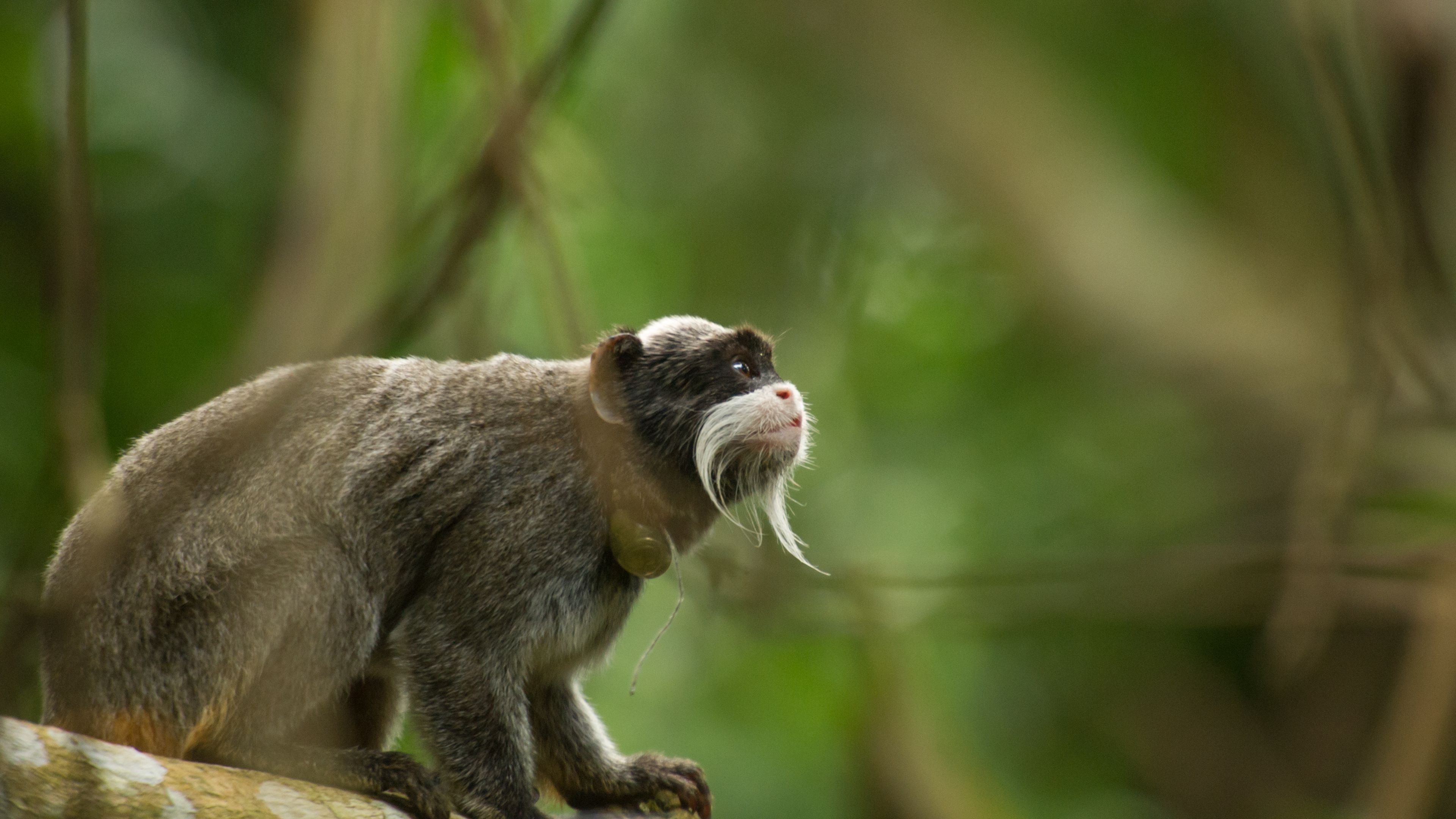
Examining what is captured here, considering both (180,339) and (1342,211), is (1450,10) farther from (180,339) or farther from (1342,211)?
(180,339)

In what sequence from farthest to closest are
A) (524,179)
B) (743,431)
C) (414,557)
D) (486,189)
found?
(524,179) < (486,189) < (743,431) < (414,557)

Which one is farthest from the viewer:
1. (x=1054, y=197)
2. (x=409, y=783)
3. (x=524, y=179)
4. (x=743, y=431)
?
(x=1054, y=197)

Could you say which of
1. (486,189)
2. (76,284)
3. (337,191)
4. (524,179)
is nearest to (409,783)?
(76,284)

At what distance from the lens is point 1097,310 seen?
6598 millimetres

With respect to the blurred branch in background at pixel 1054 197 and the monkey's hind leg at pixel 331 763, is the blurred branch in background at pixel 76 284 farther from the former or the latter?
the blurred branch in background at pixel 1054 197

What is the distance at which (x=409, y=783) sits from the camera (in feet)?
9.68

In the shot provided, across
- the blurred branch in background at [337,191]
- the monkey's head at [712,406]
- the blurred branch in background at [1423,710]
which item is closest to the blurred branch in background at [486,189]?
the monkey's head at [712,406]

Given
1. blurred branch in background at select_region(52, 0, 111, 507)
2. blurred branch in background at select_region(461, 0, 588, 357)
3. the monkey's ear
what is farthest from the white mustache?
blurred branch in background at select_region(52, 0, 111, 507)

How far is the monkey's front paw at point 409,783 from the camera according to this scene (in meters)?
2.94

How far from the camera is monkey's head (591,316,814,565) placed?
3301mm

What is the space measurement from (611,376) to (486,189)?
2.68ft

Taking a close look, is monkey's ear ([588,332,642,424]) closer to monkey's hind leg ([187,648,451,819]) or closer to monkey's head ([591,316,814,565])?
monkey's head ([591,316,814,565])

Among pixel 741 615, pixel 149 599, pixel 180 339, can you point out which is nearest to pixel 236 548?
pixel 149 599

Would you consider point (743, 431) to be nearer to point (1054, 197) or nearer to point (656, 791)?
point (656, 791)
